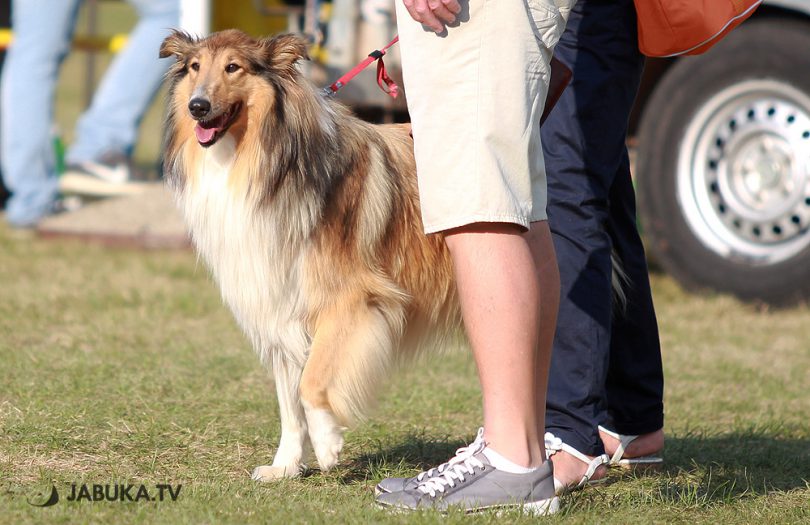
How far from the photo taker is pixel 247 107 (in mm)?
3348

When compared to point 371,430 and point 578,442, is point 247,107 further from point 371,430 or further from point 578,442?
point 578,442

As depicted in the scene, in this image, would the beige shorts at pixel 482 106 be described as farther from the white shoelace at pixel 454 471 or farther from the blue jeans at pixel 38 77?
the blue jeans at pixel 38 77

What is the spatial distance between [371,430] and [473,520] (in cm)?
112

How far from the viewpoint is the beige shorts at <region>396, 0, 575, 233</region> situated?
2.48 metres

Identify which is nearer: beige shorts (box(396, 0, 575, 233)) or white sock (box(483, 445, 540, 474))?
beige shorts (box(396, 0, 575, 233))

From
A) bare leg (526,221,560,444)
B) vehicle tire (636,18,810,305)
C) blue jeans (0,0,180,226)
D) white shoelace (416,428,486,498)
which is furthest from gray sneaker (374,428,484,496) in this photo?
blue jeans (0,0,180,226)

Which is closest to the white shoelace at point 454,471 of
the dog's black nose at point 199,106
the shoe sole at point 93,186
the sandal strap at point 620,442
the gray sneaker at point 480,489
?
the gray sneaker at point 480,489

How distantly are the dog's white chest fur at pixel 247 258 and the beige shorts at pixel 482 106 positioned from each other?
742mm

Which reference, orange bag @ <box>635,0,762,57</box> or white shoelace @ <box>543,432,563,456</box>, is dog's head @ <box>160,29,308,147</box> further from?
white shoelace @ <box>543,432,563,456</box>

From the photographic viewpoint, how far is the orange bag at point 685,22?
291 cm

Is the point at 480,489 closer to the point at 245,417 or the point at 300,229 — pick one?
the point at 300,229

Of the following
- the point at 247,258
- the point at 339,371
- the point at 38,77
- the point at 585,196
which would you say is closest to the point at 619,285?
the point at 585,196

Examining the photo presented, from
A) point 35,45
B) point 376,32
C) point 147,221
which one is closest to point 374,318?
point 376,32

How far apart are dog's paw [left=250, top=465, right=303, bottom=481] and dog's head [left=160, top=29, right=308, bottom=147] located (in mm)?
963
